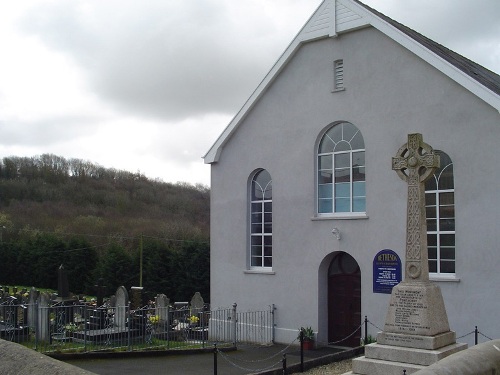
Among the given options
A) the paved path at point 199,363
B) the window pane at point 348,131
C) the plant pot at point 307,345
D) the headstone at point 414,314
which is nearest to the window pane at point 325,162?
the window pane at point 348,131

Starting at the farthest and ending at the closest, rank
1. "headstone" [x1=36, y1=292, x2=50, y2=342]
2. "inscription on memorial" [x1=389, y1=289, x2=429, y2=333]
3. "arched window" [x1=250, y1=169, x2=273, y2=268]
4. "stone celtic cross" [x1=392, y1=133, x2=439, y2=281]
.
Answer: "arched window" [x1=250, y1=169, x2=273, y2=268], "headstone" [x1=36, y1=292, x2=50, y2=342], "stone celtic cross" [x1=392, y1=133, x2=439, y2=281], "inscription on memorial" [x1=389, y1=289, x2=429, y2=333]

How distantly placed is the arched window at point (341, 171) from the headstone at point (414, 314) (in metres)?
5.76


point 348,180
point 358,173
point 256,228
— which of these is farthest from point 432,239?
point 256,228

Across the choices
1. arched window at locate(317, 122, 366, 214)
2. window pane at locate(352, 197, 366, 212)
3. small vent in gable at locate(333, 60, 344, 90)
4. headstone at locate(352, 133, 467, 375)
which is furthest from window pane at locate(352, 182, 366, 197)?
headstone at locate(352, 133, 467, 375)

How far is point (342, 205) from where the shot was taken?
57.5 feet

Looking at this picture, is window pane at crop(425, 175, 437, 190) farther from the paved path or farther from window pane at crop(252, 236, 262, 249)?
window pane at crop(252, 236, 262, 249)

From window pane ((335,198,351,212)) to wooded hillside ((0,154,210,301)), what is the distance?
18657 millimetres

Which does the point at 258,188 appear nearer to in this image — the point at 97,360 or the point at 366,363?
the point at 97,360

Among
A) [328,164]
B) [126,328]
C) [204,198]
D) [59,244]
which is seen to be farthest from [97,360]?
[204,198]

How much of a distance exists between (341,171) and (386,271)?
3.27 m

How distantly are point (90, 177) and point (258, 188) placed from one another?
59.7m

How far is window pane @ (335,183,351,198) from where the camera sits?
17430 mm

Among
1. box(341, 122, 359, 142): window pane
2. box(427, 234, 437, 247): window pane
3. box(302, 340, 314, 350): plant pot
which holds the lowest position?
box(302, 340, 314, 350): plant pot

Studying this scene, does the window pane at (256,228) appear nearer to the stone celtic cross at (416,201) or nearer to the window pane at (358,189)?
the window pane at (358,189)
